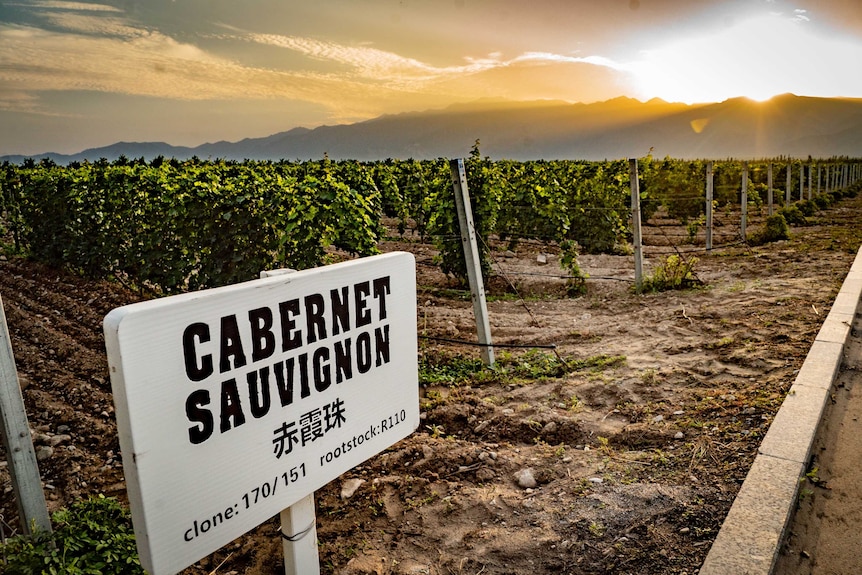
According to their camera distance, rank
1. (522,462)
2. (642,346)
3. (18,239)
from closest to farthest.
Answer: (522,462), (642,346), (18,239)

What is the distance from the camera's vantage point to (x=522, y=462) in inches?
140

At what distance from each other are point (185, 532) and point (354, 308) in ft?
2.90

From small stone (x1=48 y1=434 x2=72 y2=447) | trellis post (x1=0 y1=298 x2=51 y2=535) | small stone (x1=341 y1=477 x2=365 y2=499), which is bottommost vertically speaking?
small stone (x1=48 y1=434 x2=72 y2=447)

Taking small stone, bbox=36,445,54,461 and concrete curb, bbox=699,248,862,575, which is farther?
small stone, bbox=36,445,54,461

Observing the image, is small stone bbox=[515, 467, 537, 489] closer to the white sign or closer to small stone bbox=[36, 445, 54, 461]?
the white sign

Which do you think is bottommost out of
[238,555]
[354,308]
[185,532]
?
[238,555]

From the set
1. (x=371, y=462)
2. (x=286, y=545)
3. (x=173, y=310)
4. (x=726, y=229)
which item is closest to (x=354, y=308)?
(x=173, y=310)

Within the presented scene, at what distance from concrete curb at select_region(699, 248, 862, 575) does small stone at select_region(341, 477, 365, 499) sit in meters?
1.89

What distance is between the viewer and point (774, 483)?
301 cm

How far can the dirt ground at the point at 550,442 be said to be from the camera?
2.73m

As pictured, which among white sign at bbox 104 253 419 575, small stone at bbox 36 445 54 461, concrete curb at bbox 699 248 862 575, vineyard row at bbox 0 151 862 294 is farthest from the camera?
vineyard row at bbox 0 151 862 294

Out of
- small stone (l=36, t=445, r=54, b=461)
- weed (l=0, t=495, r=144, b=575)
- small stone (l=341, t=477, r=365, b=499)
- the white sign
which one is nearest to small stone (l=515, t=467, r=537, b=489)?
small stone (l=341, t=477, r=365, b=499)

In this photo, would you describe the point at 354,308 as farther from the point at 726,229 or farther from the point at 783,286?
the point at 726,229

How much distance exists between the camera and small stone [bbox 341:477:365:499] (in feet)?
10.9
